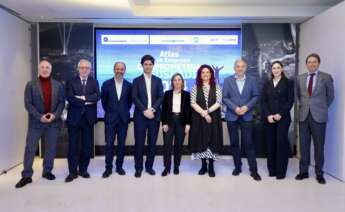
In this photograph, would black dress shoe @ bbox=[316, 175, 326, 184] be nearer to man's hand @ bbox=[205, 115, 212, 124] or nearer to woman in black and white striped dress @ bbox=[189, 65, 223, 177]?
woman in black and white striped dress @ bbox=[189, 65, 223, 177]

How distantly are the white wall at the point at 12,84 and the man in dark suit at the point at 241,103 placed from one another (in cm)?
307

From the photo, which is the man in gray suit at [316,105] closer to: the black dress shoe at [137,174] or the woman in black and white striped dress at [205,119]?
the woman in black and white striped dress at [205,119]

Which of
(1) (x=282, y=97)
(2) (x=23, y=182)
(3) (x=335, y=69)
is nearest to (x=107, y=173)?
(2) (x=23, y=182)

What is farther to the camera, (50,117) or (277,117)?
(277,117)

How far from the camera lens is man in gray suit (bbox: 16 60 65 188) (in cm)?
420

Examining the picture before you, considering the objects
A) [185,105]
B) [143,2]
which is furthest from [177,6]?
[185,105]

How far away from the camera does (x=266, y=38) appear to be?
5.88 metres

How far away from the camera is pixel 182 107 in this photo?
14.9 feet

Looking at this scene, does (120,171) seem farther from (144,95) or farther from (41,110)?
(41,110)

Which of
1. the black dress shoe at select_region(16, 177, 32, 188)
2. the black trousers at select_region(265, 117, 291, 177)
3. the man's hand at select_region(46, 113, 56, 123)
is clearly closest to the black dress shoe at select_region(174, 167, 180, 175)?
the black trousers at select_region(265, 117, 291, 177)

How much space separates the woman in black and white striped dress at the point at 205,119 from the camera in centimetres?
455

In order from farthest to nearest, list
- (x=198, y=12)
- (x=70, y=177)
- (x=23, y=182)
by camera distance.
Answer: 1. (x=198, y=12)
2. (x=70, y=177)
3. (x=23, y=182)

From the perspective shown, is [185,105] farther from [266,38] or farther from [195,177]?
[266,38]

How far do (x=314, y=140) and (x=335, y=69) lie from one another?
1020 mm
